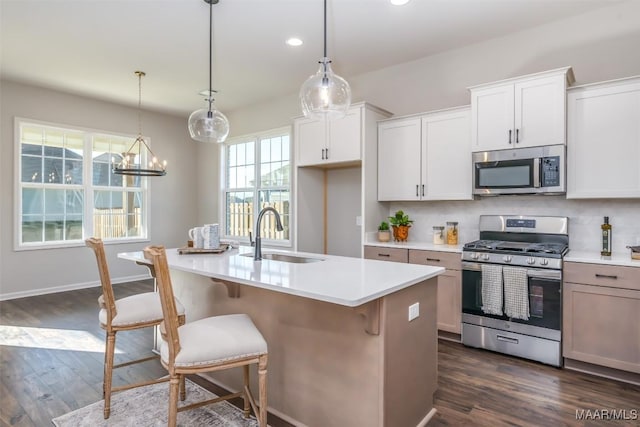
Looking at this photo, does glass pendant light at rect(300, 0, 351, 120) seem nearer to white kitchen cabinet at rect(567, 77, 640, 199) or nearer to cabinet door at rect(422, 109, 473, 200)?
cabinet door at rect(422, 109, 473, 200)

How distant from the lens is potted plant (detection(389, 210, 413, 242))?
4.13 metres

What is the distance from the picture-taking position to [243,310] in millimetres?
2461

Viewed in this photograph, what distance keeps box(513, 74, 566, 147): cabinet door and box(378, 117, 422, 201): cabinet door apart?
1.00 meters

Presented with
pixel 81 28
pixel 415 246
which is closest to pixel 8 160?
pixel 81 28

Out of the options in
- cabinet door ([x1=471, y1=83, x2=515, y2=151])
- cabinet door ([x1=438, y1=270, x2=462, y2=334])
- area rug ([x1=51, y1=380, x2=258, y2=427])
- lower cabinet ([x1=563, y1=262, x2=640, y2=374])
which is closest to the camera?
area rug ([x1=51, y1=380, x2=258, y2=427])

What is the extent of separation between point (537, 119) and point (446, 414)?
98.1 inches

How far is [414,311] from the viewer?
79.9 inches

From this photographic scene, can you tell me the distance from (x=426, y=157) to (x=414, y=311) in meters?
2.30

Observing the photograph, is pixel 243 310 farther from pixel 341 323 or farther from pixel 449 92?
pixel 449 92

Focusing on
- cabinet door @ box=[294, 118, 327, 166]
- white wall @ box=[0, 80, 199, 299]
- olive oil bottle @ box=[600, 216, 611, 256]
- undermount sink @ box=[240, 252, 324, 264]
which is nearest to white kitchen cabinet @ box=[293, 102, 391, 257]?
cabinet door @ box=[294, 118, 327, 166]

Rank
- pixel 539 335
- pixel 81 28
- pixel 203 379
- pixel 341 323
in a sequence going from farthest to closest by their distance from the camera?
pixel 81 28
pixel 539 335
pixel 203 379
pixel 341 323
